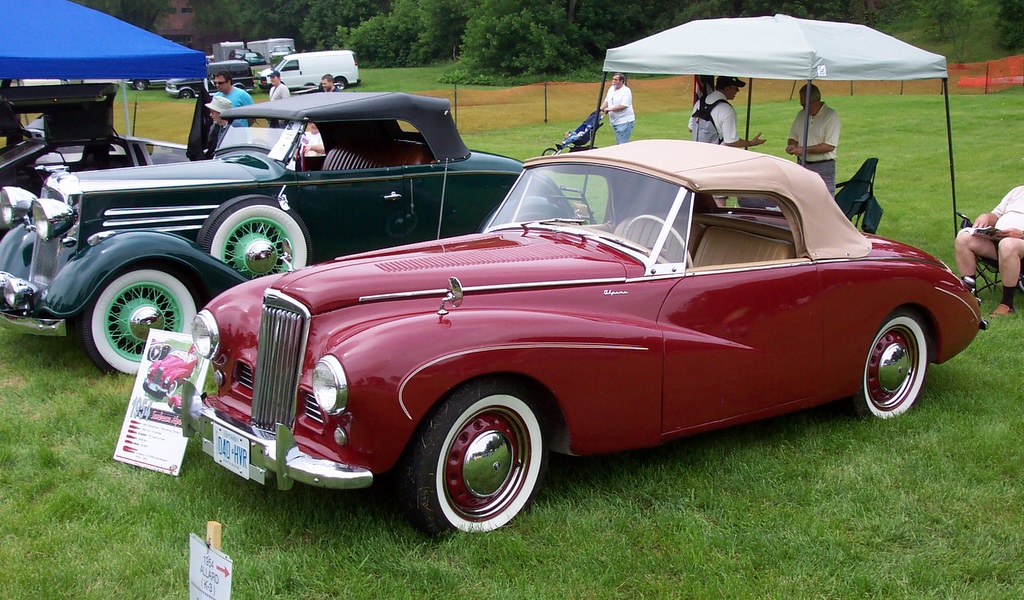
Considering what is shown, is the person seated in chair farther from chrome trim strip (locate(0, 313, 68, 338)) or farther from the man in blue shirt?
the man in blue shirt

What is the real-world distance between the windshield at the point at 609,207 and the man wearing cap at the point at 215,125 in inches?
158

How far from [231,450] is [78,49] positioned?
7672mm

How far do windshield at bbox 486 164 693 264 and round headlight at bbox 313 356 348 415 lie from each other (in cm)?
169

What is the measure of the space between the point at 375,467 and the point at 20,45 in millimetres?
8277

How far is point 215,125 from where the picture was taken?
9086mm

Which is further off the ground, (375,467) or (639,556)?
(375,467)

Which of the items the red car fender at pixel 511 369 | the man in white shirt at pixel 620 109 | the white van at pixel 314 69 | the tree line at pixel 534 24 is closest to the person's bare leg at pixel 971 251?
the red car fender at pixel 511 369

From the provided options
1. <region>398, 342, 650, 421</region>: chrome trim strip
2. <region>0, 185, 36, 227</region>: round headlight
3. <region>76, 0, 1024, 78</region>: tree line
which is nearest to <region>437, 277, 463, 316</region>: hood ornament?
<region>398, 342, 650, 421</region>: chrome trim strip

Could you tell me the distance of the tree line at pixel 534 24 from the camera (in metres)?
47.1

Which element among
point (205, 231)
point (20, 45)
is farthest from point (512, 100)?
point (205, 231)

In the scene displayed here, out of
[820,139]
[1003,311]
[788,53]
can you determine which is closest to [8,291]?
[788,53]

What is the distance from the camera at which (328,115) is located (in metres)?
7.24

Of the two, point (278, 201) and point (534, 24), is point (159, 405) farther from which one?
point (534, 24)

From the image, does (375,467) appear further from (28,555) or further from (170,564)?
(28,555)
